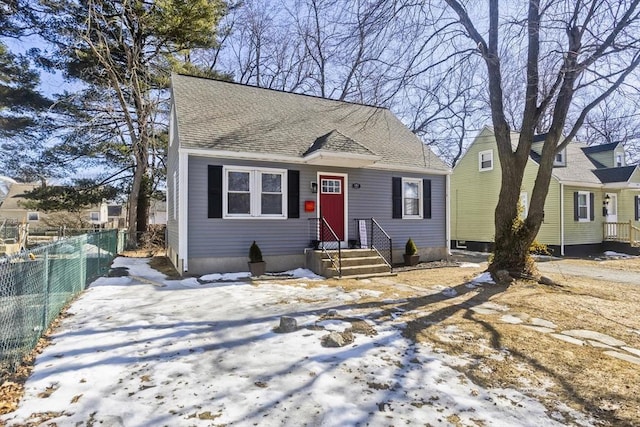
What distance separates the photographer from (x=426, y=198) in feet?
40.9

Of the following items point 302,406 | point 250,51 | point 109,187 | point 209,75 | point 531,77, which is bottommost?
point 302,406

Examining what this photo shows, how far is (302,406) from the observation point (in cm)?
293

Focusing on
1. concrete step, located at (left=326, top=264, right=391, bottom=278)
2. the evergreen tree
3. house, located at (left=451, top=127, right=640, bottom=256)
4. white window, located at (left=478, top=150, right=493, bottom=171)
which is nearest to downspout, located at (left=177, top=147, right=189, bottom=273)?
concrete step, located at (left=326, top=264, right=391, bottom=278)

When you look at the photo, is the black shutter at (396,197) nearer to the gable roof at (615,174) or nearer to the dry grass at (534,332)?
the dry grass at (534,332)

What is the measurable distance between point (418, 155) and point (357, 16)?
5.81 metres

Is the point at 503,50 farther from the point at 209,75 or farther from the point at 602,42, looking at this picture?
the point at 209,75

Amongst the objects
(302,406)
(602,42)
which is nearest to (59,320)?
(302,406)

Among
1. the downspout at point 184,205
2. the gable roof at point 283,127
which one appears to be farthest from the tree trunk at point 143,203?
the downspout at point 184,205

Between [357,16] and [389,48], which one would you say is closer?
[357,16]

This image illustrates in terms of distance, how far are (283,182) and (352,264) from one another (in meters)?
2.94

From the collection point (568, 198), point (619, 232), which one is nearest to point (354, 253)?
point (568, 198)

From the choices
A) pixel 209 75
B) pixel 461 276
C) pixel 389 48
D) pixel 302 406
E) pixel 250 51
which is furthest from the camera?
pixel 250 51

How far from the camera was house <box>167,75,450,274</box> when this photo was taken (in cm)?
915

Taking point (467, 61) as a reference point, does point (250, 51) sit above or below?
above
